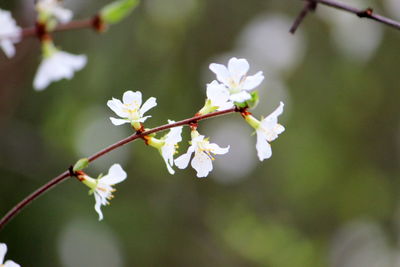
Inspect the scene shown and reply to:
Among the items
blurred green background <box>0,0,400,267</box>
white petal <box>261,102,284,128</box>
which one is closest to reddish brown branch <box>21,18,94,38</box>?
white petal <box>261,102,284,128</box>

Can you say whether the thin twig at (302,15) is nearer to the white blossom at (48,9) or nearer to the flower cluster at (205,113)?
the flower cluster at (205,113)

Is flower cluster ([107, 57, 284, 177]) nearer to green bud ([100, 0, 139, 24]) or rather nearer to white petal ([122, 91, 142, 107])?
white petal ([122, 91, 142, 107])

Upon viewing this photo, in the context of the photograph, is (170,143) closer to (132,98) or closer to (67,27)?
(132,98)

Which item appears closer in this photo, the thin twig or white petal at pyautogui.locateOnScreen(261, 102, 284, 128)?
white petal at pyautogui.locateOnScreen(261, 102, 284, 128)

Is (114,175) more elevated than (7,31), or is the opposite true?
(7,31)

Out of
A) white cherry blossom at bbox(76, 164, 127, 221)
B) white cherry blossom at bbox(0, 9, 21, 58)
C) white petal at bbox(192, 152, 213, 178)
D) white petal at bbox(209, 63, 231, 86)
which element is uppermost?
white petal at bbox(209, 63, 231, 86)

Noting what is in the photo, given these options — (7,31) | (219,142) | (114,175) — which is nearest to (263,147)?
(114,175)
